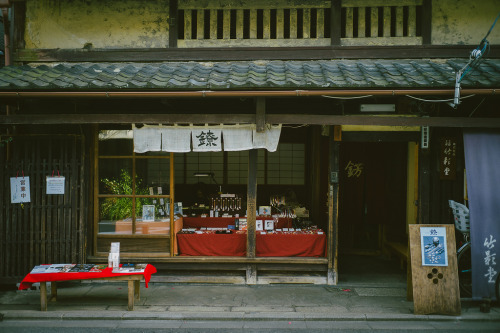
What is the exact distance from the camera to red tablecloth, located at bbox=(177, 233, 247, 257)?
9.52 m

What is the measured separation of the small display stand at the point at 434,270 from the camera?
24.2 feet

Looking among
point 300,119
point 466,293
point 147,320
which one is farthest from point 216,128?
point 466,293

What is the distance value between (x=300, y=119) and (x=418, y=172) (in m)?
3.50

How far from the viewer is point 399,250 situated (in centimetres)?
1069

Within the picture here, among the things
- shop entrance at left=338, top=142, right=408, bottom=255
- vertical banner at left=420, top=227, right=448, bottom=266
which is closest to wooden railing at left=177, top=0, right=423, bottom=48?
shop entrance at left=338, top=142, right=408, bottom=255

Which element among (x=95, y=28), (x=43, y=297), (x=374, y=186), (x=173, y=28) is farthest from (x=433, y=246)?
(x=95, y=28)

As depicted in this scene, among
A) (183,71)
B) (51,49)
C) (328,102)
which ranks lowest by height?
(328,102)

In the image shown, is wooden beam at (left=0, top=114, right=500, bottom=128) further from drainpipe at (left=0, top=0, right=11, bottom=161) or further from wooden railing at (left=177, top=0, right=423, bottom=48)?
wooden railing at (left=177, top=0, right=423, bottom=48)

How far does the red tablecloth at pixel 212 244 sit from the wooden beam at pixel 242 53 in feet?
14.3

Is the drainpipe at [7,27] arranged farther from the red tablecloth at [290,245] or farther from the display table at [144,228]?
the red tablecloth at [290,245]

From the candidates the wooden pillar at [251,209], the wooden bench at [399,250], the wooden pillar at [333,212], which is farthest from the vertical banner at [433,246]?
the wooden pillar at [251,209]

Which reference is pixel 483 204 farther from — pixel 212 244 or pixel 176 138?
pixel 176 138

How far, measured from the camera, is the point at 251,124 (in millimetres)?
8695

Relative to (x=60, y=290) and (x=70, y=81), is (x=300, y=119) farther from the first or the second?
(x=60, y=290)
